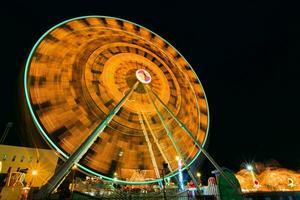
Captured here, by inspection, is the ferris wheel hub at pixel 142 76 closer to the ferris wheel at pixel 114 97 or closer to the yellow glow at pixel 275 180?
the ferris wheel at pixel 114 97

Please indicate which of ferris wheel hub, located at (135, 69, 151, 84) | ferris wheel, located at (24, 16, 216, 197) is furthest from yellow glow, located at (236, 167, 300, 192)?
ferris wheel hub, located at (135, 69, 151, 84)

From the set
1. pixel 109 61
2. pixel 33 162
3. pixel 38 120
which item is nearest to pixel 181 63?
pixel 109 61

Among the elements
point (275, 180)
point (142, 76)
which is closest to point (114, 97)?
point (142, 76)

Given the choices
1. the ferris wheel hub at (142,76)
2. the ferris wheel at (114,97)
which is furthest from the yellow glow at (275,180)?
the ferris wheel hub at (142,76)

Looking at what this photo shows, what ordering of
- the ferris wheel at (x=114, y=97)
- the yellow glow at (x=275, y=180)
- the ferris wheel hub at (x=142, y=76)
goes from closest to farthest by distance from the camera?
the ferris wheel at (x=114, y=97) < the ferris wheel hub at (x=142, y=76) < the yellow glow at (x=275, y=180)

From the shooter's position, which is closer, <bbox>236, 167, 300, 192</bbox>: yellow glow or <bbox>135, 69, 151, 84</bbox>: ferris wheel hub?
<bbox>135, 69, 151, 84</bbox>: ferris wheel hub

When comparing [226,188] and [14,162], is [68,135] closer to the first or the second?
[226,188]

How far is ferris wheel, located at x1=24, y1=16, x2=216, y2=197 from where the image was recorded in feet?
37.7

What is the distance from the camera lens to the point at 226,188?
487 inches

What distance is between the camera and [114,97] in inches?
583

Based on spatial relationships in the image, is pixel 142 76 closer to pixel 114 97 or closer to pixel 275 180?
pixel 114 97

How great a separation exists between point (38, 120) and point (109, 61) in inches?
277

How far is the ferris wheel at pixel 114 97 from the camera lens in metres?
11.5

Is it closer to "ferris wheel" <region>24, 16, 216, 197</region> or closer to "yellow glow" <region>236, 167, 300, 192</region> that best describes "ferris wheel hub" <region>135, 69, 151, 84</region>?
"ferris wheel" <region>24, 16, 216, 197</region>
